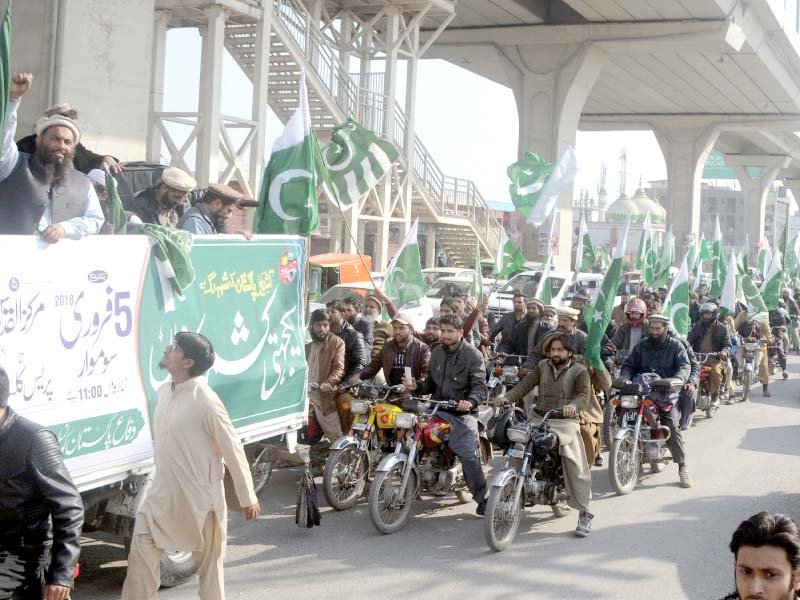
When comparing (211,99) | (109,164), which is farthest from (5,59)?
(211,99)

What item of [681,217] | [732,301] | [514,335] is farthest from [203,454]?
[681,217]

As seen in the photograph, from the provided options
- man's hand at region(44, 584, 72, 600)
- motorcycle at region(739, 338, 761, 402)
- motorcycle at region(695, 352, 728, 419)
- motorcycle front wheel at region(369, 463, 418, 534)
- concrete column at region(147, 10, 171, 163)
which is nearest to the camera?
man's hand at region(44, 584, 72, 600)

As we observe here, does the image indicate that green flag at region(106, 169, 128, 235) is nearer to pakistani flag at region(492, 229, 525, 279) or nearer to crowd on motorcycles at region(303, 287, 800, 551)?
crowd on motorcycles at region(303, 287, 800, 551)

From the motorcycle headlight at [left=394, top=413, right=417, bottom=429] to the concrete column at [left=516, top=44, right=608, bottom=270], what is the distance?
2445 centimetres

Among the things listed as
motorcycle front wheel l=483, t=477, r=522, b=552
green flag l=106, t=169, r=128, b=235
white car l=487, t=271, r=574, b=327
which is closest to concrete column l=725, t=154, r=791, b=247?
white car l=487, t=271, r=574, b=327

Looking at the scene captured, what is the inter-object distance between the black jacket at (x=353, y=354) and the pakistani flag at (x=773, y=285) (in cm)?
1299

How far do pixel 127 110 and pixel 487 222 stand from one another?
19.8 meters

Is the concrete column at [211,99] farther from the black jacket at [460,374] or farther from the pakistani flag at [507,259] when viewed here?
the black jacket at [460,374]

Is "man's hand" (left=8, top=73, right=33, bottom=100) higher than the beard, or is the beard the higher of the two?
"man's hand" (left=8, top=73, right=33, bottom=100)

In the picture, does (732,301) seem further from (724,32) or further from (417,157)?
(724,32)

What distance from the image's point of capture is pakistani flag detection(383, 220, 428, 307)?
1334cm

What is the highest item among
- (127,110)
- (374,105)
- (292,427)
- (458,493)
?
(374,105)

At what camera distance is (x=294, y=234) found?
324 inches

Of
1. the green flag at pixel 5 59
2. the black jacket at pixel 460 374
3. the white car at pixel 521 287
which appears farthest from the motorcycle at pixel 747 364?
the green flag at pixel 5 59
